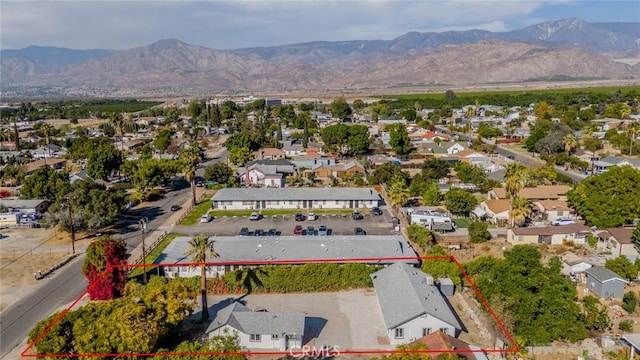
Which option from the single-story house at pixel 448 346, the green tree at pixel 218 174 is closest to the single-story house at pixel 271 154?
the green tree at pixel 218 174

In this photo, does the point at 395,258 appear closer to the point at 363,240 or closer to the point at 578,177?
the point at 363,240

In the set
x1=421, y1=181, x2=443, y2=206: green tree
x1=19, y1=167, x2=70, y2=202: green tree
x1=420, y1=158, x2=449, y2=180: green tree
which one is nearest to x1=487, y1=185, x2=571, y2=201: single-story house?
x1=421, y1=181, x2=443, y2=206: green tree

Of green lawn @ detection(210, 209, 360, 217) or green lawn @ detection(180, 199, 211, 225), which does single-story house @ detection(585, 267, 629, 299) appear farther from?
green lawn @ detection(180, 199, 211, 225)

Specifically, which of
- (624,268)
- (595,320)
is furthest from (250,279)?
(624,268)

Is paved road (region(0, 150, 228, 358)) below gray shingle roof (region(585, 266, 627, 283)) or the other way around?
below

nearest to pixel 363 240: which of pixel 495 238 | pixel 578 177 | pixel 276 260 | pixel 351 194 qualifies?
pixel 276 260

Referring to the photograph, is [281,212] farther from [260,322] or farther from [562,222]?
[562,222]

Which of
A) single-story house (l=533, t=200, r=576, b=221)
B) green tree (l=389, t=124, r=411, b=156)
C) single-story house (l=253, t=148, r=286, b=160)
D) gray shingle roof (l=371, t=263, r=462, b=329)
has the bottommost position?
gray shingle roof (l=371, t=263, r=462, b=329)

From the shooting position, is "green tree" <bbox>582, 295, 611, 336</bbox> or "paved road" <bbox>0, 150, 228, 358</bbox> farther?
"paved road" <bbox>0, 150, 228, 358</bbox>
